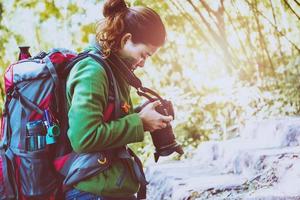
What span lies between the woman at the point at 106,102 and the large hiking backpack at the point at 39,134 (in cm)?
4

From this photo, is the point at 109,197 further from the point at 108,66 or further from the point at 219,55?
the point at 219,55

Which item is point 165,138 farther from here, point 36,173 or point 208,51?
point 208,51

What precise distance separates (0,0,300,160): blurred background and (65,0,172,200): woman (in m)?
2.90

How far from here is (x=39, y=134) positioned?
137 centimetres

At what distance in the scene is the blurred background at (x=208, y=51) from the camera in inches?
206

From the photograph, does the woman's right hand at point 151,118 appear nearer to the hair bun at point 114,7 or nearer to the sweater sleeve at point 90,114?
the sweater sleeve at point 90,114

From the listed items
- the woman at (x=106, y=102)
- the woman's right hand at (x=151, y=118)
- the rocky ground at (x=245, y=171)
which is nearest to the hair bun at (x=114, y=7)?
the woman at (x=106, y=102)

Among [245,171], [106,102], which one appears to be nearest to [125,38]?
[106,102]

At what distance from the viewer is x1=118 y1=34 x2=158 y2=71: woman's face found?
146 cm

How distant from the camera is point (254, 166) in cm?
302

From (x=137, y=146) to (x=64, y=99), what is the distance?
16.3ft

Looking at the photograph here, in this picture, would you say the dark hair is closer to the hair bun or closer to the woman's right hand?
the hair bun

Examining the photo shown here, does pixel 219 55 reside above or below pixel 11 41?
below

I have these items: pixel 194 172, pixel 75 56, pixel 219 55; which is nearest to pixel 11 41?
pixel 219 55
